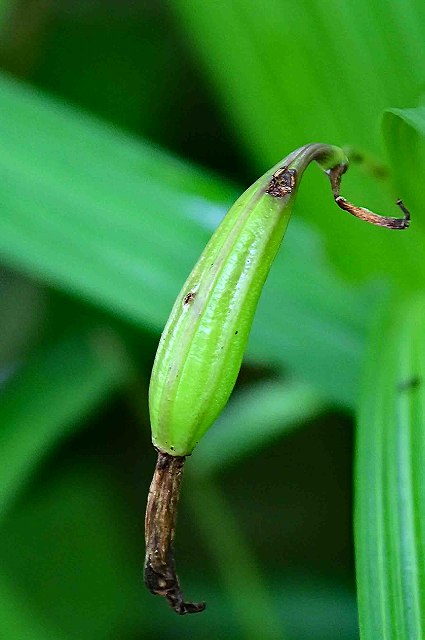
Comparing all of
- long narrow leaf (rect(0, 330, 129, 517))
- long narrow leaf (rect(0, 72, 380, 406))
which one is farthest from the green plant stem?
long narrow leaf (rect(0, 72, 380, 406))

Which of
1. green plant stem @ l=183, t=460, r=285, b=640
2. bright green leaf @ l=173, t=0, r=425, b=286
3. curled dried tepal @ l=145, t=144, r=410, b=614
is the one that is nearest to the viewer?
curled dried tepal @ l=145, t=144, r=410, b=614

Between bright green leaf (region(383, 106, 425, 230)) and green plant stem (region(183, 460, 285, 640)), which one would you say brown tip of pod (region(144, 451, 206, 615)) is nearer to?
bright green leaf (region(383, 106, 425, 230))

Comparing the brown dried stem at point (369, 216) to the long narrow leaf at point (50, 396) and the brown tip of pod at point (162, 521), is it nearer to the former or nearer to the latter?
the brown tip of pod at point (162, 521)

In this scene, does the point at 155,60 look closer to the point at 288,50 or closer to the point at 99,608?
the point at 288,50

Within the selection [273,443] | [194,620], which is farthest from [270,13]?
[194,620]

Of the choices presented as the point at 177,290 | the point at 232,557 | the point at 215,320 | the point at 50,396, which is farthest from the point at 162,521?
the point at 232,557

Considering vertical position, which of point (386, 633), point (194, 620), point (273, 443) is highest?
point (386, 633)

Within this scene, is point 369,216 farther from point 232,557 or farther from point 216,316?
point 232,557
